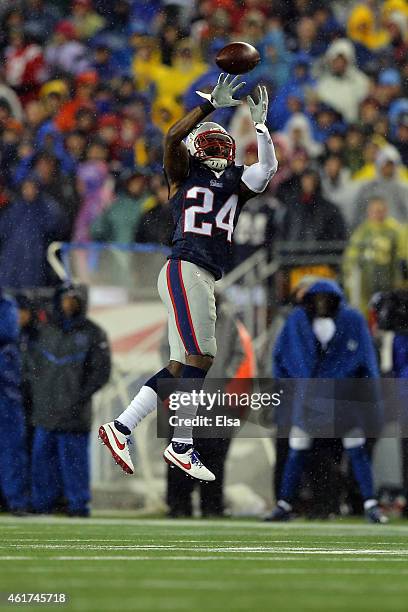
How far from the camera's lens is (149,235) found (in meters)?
13.3

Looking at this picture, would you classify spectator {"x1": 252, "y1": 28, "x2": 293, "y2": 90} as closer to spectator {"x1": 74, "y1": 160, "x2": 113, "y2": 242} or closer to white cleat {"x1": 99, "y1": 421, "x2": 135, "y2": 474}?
spectator {"x1": 74, "y1": 160, "x2": 113, "y2": 242}

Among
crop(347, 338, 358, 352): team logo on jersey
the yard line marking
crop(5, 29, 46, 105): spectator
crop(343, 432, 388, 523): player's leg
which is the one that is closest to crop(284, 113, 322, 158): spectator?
crop(347, 338, 358, 352): team logo on jersey

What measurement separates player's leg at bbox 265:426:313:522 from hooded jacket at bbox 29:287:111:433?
1408 millimetres

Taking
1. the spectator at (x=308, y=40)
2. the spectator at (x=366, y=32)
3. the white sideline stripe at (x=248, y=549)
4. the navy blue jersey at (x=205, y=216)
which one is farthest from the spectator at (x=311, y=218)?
the white sideline stripe at (x=248, y=549)

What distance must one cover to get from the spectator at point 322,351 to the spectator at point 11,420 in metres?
1.84

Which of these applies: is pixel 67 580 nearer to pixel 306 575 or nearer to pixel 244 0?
pixel 306 575

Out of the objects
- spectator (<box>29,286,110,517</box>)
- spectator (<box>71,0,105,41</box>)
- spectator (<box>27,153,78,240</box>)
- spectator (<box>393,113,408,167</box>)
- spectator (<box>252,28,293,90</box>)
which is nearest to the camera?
spectator (<box>29,286,110,517</box>)

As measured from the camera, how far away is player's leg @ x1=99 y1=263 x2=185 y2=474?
8727mm

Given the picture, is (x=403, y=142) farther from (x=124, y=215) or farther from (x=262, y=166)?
(x=262, y=166)

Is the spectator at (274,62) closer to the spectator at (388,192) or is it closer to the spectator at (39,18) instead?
the spectator at (388,192)

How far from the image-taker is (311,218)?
42.8ft

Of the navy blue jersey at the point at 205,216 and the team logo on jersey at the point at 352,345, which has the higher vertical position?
the navy blue jersey at the point at 205,216

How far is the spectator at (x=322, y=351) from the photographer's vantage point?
37.9ft

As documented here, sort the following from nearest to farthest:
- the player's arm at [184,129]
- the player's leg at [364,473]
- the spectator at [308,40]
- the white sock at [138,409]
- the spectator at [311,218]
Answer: the player's arm at [184,129] < the white sock at [138,409] < the player's leg at [364,473] < the spectator at [311,218] < the spectator at [308,40]
